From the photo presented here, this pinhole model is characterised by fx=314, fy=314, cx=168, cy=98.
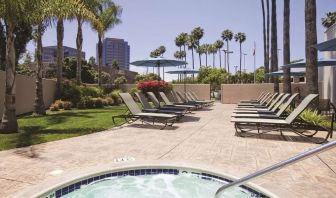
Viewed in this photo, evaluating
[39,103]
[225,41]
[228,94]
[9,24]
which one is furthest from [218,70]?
[9,24]

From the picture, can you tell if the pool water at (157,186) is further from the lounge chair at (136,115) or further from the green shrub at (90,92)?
the green shrub at (90,92)

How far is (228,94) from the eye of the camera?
27.2 m

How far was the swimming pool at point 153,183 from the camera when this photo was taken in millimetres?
5160

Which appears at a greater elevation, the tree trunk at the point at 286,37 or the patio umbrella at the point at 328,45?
the tree trunk at the point at 286,37

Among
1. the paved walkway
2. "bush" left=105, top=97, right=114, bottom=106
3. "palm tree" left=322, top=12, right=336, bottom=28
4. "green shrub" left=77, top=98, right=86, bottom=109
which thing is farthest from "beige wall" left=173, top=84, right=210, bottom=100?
"palm tree" left=322, top=12, right=336, bottom=28

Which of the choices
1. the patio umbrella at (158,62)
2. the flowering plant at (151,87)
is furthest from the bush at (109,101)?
the patio umbrella at (158,62)

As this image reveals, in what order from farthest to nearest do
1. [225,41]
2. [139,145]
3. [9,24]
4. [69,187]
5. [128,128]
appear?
[225,41] → [128,128] → [9,24] → [139,145] → [69,187]

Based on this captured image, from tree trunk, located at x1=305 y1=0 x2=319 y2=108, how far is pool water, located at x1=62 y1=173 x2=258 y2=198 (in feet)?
29.1

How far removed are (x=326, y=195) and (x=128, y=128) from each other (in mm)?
7416

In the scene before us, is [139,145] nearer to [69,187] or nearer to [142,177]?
[142,177]

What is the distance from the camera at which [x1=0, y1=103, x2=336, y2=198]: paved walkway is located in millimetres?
4867

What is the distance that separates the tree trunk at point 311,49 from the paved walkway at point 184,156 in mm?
4544

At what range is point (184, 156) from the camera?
672 cm

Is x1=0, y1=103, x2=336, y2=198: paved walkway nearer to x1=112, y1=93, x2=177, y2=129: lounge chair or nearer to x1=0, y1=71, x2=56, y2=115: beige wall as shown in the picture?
x1=112, y1=93, x2=177, y2=129: lounge chair
